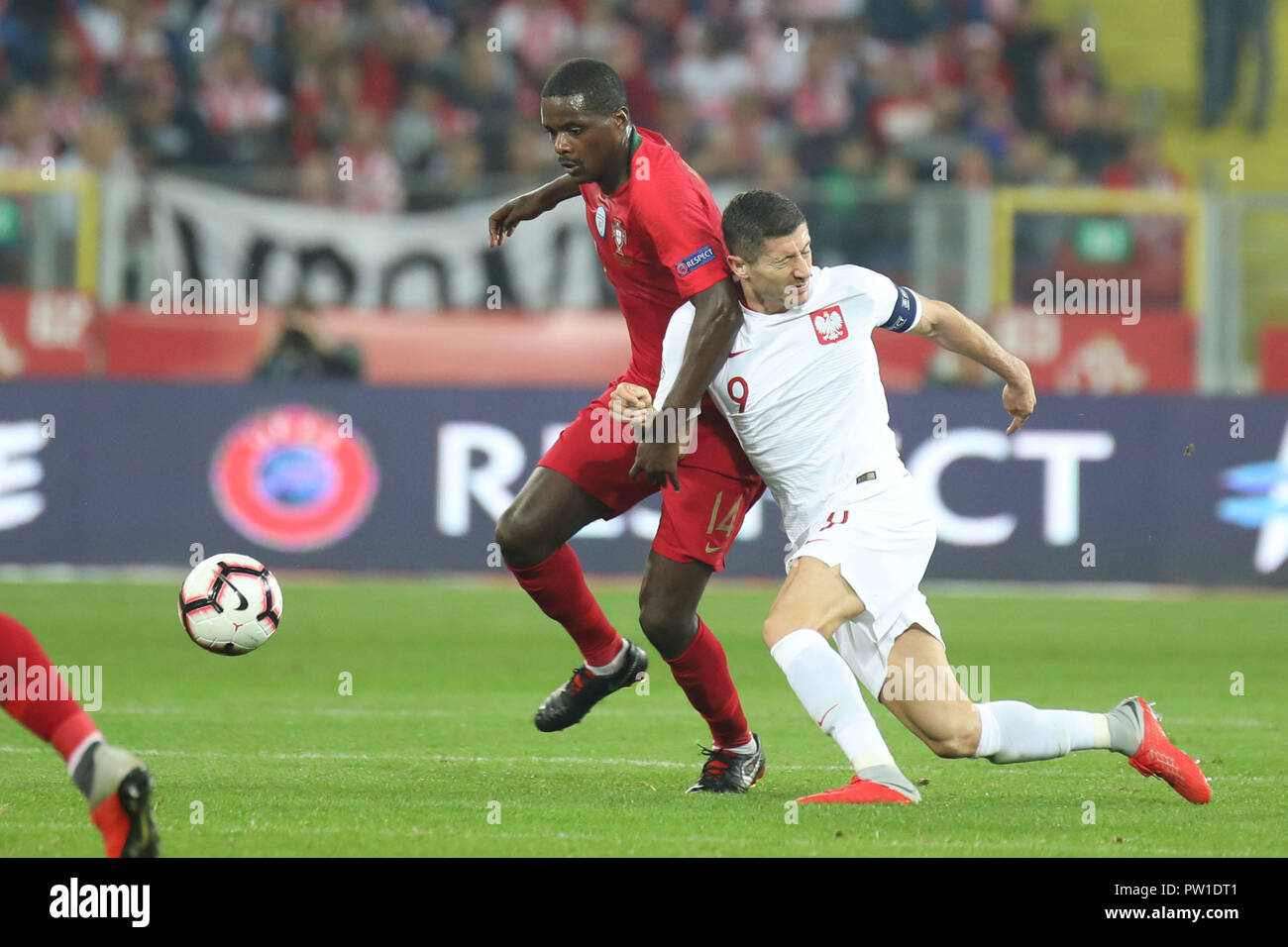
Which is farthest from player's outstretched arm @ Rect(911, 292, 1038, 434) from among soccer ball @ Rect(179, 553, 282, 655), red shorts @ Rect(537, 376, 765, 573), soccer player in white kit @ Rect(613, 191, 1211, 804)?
soccer ball @ Rect(179, 553, 282, 655)

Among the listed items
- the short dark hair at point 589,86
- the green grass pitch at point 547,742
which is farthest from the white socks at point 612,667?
the short dark hair at point 589,86

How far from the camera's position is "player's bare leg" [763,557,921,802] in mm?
5543

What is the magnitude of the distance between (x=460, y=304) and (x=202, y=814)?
926cm

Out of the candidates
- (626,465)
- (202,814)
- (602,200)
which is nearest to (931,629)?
(626,465)

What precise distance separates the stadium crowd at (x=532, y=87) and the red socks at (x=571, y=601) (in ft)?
29.9

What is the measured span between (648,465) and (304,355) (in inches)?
326

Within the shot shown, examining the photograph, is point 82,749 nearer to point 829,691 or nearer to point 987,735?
point 829,691

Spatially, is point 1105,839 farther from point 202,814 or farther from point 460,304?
point 460,304

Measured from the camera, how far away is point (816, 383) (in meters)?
5.88

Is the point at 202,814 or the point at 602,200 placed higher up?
the point at 602,200

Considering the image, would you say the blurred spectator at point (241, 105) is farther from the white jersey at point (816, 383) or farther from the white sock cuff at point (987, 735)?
the white sock cuff at point (987, 735)

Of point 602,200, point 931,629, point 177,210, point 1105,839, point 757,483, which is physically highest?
point 177,210

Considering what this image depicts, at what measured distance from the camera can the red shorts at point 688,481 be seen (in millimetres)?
6184

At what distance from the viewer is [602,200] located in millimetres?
6285
